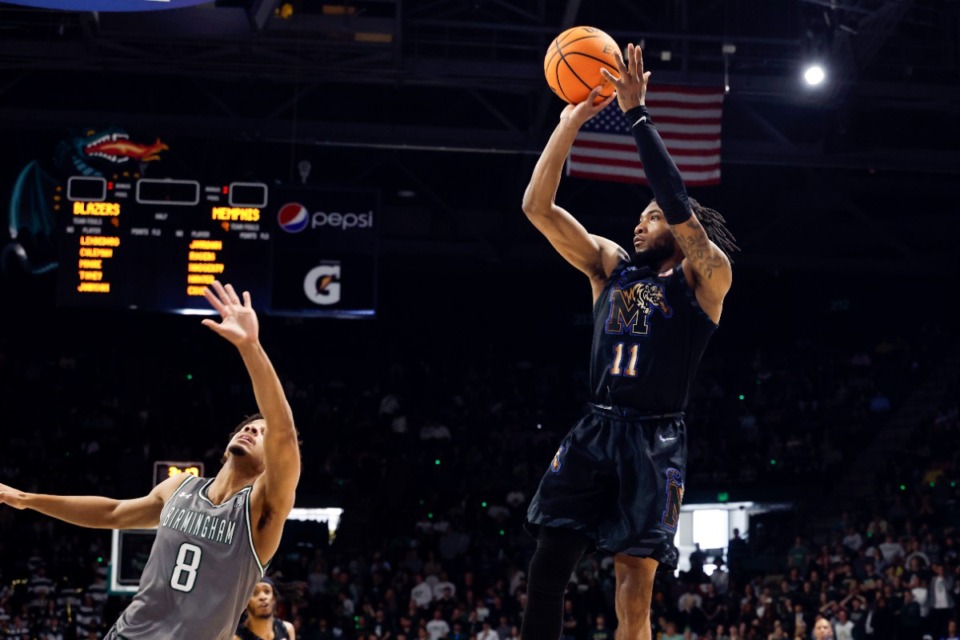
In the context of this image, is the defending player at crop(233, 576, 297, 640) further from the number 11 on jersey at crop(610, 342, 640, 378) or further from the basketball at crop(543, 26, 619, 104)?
the basketball at crop(543, 26, 619, 104)

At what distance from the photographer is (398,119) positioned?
2045 cm

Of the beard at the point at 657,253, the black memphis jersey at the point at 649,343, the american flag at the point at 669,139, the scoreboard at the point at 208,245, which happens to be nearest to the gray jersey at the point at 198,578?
the black memphis jersey at the point at 649,343

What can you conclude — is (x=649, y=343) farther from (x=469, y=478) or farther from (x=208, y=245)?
(x=469, y=478)

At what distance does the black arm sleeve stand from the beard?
44 centimetres

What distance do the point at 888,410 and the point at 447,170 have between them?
9783 mm

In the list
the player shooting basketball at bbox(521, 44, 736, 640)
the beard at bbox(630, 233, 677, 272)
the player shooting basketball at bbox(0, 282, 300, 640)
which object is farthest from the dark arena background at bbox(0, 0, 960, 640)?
the beard at bbox(630, 233, 677, 272)

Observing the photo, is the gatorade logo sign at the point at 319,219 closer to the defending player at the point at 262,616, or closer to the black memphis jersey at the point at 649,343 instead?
the defending player at the point at 262,616

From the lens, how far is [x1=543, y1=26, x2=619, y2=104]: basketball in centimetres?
536

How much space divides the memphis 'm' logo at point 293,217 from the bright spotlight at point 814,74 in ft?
20.4

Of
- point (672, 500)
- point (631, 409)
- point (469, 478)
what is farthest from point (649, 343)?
point (469, 478)

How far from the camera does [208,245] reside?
14266mm

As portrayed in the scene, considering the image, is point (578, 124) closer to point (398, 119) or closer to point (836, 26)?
point (836, 26)

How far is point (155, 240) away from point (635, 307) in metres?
9.95

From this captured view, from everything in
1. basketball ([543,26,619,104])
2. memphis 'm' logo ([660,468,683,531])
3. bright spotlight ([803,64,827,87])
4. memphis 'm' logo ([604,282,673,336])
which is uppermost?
bright spotlight ([803,64,827,87])
